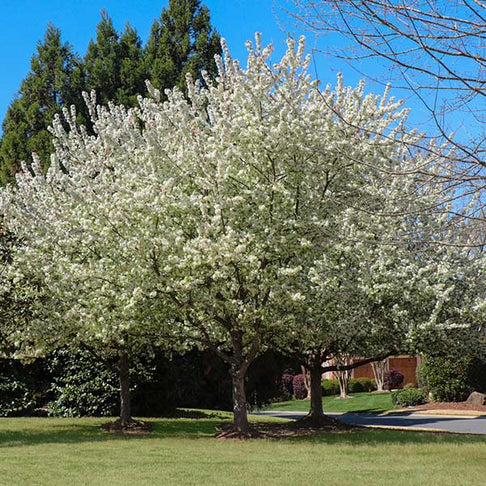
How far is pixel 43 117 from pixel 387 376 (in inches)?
900

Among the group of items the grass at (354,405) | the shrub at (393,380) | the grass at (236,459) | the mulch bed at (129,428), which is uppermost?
the shrub at (393,380)

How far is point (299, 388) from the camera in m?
42.2

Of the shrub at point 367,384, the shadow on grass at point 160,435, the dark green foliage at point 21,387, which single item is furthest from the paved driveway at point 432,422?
the shrub at point 367,384

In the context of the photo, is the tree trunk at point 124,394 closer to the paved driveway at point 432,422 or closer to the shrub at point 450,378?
the paved driveway at point 432,422

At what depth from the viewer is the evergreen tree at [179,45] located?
1270 inches

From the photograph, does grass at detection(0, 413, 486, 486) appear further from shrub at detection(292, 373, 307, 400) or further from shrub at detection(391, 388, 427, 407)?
shrub at detection(292, 373, 307, 400)

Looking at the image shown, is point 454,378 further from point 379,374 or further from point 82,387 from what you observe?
point 82,387

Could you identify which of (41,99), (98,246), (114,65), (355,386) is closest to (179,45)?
(114,65)

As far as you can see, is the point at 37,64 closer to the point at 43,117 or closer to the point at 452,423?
the point at 43,117

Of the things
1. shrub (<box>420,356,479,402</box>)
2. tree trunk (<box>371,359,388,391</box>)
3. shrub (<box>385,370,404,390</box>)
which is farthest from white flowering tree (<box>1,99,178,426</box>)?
shrub (<box>385,370,404,390</box>)

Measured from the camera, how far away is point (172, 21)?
111ft

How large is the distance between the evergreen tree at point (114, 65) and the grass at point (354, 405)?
15.6 meters

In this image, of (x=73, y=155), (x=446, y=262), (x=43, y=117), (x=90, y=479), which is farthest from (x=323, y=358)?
(x=43, y=117)

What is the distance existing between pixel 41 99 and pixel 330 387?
22.0 m
